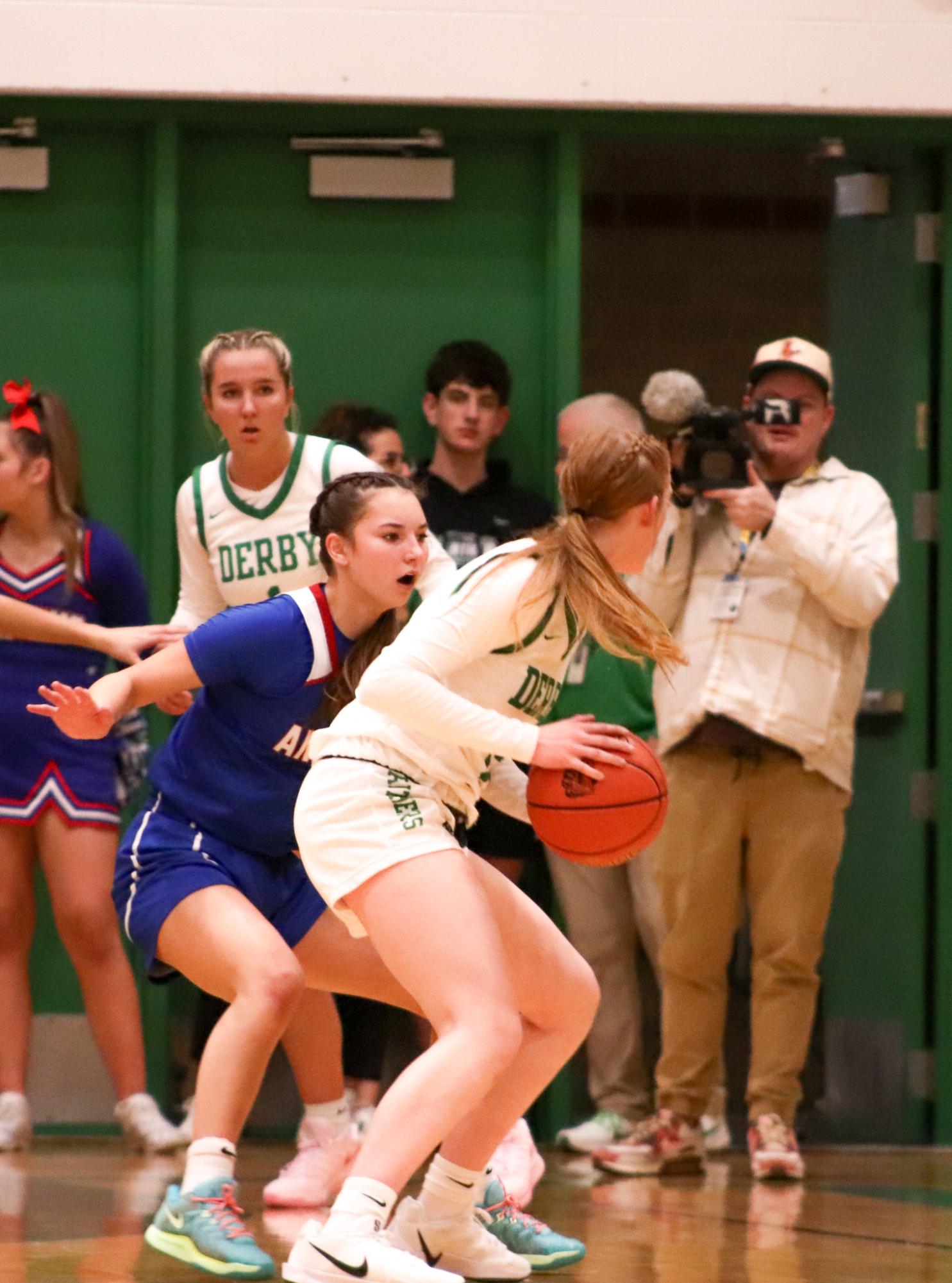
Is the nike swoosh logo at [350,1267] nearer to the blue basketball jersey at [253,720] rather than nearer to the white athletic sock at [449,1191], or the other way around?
the white athletic sock at [449,1191]

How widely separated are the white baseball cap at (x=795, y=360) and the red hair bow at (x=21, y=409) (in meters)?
1.93

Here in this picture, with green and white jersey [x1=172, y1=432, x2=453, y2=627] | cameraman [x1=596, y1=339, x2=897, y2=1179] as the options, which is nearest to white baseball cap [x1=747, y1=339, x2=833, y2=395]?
cameraman [x1=596, y1=339, x2=897, y2=1179]

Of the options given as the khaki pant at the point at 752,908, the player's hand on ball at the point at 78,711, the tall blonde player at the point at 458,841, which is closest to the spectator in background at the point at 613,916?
the khaki pant at the point at 752,908

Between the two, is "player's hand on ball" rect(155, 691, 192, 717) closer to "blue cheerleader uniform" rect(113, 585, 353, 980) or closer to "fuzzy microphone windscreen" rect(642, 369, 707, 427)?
"blue cheerleader uniform" rect(113, 585, 353, 980)

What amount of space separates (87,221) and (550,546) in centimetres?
277

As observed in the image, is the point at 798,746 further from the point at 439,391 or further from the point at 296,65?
the point at 296,65

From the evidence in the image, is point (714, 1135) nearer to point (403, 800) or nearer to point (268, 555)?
point (268, 555)

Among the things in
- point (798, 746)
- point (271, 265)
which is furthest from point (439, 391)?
point (798, 746)

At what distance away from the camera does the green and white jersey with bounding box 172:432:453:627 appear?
4426mm

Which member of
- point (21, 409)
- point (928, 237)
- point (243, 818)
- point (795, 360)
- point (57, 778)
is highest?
point (928, 237)

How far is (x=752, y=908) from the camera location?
4895 mm

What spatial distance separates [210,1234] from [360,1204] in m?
0.48

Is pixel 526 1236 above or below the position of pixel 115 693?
below

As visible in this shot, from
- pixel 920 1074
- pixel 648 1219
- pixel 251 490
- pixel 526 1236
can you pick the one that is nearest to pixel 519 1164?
pixel 648 1219
